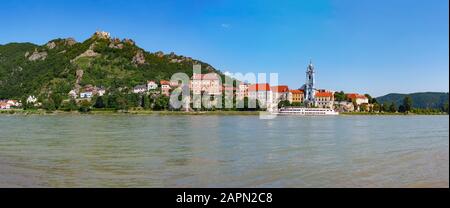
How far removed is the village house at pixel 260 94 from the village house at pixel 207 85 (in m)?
4.57

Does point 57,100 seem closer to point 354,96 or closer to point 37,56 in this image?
point 37,56

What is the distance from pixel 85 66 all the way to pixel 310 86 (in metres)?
42.0

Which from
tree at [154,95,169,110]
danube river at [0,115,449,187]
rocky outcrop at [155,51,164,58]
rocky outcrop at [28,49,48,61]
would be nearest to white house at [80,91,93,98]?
tree at [154,95,169,110]

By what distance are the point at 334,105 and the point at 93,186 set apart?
243 feet

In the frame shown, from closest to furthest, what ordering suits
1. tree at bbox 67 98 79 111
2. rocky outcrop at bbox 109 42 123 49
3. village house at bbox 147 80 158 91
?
tree at bbox 67 98 79 111 → village house at bbox 147 80 158 91 → rocky outcrop at bbox 109 42 123 49

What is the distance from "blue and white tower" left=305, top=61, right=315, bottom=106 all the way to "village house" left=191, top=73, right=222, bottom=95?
1462 centimetres

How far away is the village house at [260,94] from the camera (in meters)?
66.7

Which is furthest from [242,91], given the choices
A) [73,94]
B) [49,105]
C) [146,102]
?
[73,94]

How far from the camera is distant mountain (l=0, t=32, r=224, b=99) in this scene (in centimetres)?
8531

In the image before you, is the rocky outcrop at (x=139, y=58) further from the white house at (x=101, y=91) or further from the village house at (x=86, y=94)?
the village house at (x=86, y=94)

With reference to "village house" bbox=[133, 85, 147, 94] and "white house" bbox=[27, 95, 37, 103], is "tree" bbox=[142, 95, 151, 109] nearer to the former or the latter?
"village house" bbox=[133, 85, 147, 94]

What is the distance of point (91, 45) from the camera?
98188 millimetres
